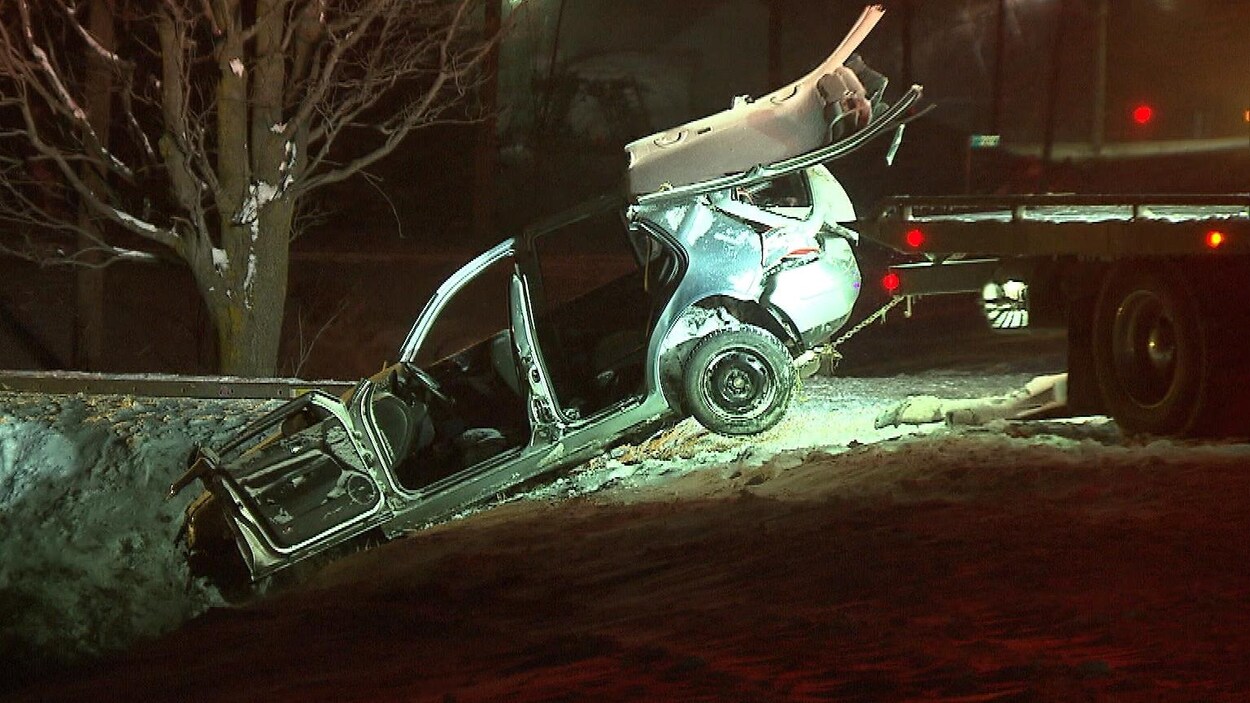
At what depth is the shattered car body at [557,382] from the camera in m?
8.68

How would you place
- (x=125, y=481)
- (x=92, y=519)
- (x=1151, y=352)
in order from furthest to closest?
(x=125, y=481)
(x=92, y=519)
(x=1151, y=352)

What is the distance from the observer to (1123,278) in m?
9.27

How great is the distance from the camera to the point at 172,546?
965 cm

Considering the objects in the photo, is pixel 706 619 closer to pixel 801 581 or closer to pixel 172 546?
pixel 801 581

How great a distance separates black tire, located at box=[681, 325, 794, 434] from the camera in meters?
9.27

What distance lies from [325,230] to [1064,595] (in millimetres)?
22529

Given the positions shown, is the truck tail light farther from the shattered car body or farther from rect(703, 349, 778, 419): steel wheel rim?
rect(703, 349, 778, 419): steel wheel rim

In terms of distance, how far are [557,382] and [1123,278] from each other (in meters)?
3.76

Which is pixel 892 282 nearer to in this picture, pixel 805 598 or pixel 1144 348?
pixel 1144 348

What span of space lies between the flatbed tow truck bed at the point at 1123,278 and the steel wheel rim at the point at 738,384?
3.98ft

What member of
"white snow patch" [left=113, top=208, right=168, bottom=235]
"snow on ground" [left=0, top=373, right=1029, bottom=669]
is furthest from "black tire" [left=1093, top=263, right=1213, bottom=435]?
"white snow patch" [left=113, top=208, right=168, bottom=235]

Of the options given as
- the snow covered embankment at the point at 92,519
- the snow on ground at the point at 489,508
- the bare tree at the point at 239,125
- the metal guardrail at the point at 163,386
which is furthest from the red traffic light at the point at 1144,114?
the snow covered embankment at the point at 92,519

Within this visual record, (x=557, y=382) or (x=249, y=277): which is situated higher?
(x=249, y=277)

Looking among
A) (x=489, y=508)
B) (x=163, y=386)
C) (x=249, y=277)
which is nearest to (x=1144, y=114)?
(x=489, y=508)
